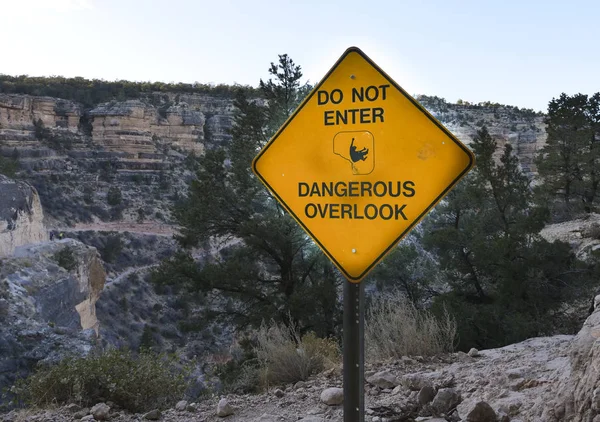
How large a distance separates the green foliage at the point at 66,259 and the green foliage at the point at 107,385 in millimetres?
15310

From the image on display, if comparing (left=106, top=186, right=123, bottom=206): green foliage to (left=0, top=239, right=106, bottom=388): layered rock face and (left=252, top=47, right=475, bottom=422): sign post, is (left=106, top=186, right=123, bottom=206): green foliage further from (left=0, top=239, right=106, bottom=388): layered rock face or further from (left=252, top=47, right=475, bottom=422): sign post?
(left=252, top=47, right=475, bottom=422): sign post

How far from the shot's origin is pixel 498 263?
408 inches

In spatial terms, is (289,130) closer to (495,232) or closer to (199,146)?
(495,232)

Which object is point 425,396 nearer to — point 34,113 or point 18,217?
point 18,217

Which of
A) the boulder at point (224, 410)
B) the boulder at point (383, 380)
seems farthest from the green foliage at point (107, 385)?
the boulder at point (383, 380)

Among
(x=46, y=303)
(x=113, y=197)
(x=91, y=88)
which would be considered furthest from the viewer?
(x=91, y=88)

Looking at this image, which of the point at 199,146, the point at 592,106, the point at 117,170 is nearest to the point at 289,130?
the point at 592,106

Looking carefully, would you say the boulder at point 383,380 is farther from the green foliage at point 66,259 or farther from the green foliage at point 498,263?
the green foliage at point 66,259

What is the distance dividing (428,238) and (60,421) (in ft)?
29.6

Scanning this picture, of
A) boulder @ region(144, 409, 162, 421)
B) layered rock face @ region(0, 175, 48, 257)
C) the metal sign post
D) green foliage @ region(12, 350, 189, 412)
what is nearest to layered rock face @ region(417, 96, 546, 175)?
layered rock face @ region(0, 175, 48, 257)

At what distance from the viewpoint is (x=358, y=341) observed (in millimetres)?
1771

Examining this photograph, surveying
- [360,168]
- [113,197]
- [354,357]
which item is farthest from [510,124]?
[354,357]

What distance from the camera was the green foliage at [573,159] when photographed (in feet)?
70.7

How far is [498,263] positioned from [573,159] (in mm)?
13739
